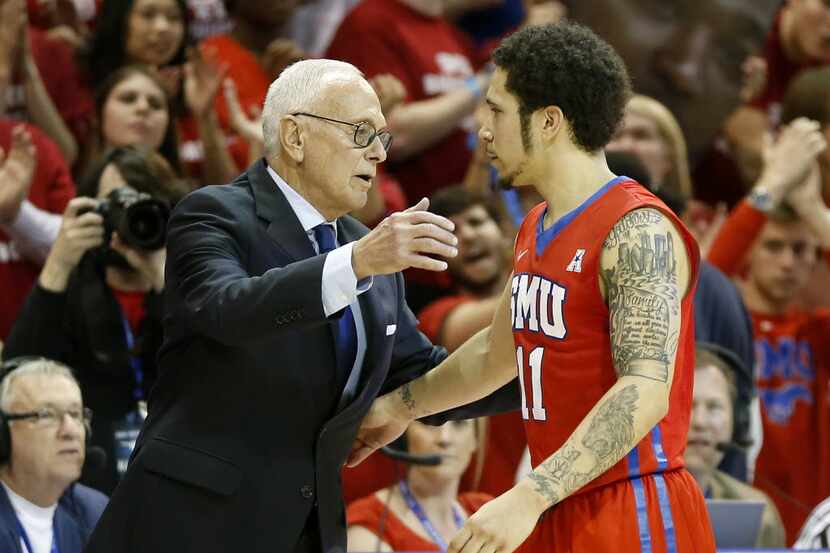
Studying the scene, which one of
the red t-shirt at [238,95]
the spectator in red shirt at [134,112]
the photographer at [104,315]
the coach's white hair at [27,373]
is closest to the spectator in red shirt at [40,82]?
the spectator in red shirt at [134,112]

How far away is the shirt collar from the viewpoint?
11.8ft

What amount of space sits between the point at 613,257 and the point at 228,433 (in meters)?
0.98

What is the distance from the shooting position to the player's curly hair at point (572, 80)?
3.38 metres

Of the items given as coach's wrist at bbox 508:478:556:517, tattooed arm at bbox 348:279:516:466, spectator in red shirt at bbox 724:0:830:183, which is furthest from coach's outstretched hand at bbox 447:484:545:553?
spectator in red shirt at bbox 724:0:830:183

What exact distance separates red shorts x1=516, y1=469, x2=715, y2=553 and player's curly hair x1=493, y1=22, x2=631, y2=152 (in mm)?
786

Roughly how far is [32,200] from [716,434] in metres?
2.89

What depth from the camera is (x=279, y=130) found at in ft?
Result: 11.7

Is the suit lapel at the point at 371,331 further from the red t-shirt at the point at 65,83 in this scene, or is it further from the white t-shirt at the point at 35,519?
the red t-shirt at the point at 65,83

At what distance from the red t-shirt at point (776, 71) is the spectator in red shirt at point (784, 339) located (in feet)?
5.38

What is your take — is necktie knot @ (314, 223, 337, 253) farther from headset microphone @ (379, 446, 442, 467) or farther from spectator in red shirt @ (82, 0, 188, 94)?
spectator in red shirt @ (82, 0, 188, 94)

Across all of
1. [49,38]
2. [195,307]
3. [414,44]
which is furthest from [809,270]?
[195,307]

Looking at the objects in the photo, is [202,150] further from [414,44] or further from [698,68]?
[698,68]

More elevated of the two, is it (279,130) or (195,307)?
(279,130)

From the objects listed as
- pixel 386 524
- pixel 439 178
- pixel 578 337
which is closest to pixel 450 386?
pixel 578 337
